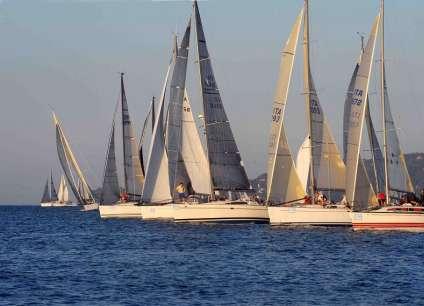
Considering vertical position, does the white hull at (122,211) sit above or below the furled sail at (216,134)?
below

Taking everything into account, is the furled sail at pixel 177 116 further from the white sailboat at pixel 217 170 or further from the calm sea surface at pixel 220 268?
the calm sea surface at pixel 220 268

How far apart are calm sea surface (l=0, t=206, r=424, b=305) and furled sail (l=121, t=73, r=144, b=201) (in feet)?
98.6

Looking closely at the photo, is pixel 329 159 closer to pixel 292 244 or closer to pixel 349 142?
pixel 349 142

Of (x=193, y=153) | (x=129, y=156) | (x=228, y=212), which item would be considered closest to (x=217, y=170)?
(x=228, y=212)

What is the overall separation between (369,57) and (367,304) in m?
28.9

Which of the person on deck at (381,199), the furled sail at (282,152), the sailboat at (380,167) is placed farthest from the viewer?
the furled sail at (282,152)

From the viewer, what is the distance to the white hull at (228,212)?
64350mm

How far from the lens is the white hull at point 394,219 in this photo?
5459cm

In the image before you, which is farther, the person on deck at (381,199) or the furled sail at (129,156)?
the furled sail at (129,156)

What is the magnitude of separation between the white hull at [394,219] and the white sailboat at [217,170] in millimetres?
11027

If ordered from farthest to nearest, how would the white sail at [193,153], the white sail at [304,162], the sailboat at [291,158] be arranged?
the white sail at [193,153] < the white sail at [304,162] < the sailboat at [291,158]

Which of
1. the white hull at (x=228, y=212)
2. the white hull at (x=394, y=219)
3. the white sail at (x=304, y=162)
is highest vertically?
the white sail at (x=304, y=162)

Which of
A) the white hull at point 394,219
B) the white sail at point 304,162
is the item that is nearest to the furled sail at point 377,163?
the white hull at point 394,219

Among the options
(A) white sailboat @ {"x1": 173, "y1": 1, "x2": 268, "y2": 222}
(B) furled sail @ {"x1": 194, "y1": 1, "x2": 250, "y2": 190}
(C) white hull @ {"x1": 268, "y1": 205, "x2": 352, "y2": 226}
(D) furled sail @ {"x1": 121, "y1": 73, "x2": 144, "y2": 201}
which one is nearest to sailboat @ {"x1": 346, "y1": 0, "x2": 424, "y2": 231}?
(C) white hull @ {"x1": 268, "y1": 205, "x2": 352, "y2": 226}
